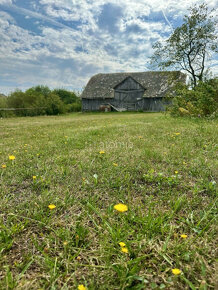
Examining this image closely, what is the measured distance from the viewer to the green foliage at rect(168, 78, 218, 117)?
7934mm

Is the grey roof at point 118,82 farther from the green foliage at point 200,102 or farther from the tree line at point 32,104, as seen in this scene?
the green foliage at point 200,102

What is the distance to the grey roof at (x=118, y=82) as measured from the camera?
27922mm

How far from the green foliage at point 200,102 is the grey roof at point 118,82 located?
1898 cm

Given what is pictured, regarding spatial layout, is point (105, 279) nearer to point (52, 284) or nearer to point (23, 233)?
point (52, 284)

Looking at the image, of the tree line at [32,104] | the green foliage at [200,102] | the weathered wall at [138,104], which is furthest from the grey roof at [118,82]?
the green foliage at [200,102]

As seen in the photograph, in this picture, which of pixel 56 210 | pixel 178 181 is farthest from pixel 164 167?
pixel 56 210

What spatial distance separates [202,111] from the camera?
323 inches

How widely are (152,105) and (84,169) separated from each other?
91.2 feet

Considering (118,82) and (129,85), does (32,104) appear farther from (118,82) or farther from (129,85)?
(129,85)

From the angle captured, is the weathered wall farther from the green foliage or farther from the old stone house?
the green foliage

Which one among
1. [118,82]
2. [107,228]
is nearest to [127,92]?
[118,82]

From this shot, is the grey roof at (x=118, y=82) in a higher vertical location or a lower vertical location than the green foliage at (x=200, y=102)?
higher

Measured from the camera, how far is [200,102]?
7.91 m

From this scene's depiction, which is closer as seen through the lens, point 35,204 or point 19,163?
point 35,204
